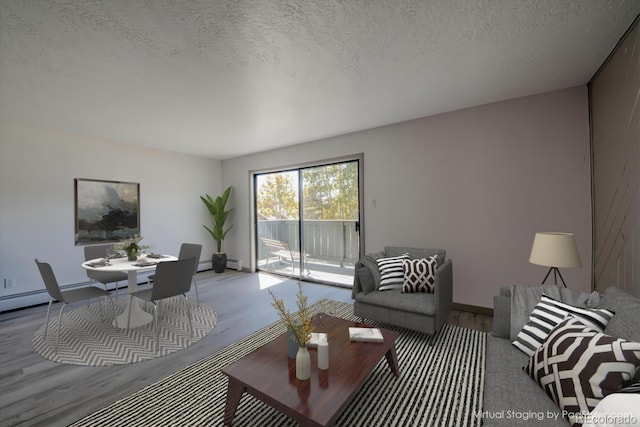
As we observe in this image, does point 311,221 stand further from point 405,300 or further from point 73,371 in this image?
point 73,371

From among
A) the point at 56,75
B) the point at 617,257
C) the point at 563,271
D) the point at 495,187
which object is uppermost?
the point at 56,75

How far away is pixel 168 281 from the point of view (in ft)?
8.41

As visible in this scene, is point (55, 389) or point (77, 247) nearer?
point (55, 389)

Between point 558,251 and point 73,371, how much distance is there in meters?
3.93

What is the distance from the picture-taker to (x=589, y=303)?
1614 mm

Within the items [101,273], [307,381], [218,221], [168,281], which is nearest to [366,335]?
[307,381]

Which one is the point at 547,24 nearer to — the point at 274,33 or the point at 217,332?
the point at 274,33

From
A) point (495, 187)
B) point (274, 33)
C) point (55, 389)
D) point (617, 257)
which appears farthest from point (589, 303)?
point (55, 389)

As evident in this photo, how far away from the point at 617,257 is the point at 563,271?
2.40 ft

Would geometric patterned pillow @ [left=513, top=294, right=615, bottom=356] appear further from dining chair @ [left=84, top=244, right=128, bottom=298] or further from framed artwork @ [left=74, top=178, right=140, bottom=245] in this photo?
framed artwork @ [left=74, top=178, right=140, bottom=245]

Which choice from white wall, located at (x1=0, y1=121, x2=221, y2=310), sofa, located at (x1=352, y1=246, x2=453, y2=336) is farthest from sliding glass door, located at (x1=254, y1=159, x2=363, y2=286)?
white wall, located at (x1=0, y1=121, x2=221, y2=310)

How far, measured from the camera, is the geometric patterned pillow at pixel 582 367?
1.01 metres

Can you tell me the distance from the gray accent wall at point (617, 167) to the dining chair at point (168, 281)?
366 cm

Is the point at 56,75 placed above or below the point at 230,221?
above
